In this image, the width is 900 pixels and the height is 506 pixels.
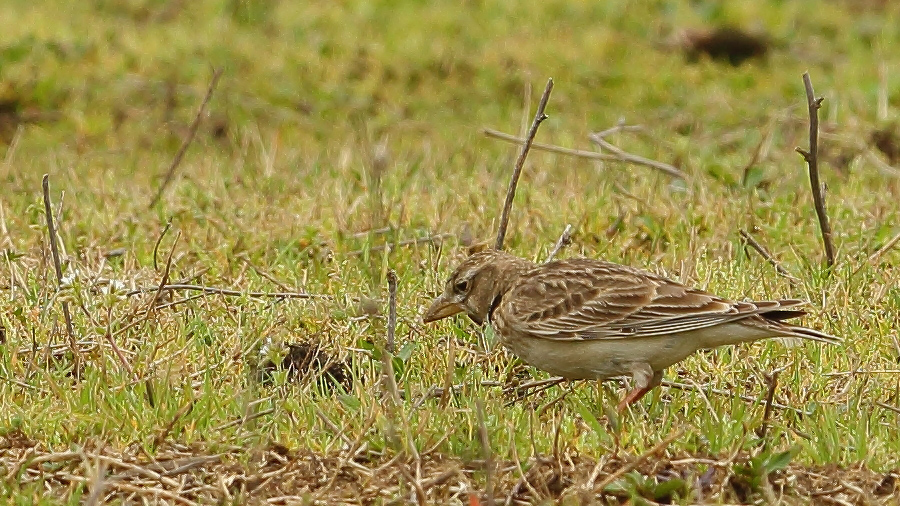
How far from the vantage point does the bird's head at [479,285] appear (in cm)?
563

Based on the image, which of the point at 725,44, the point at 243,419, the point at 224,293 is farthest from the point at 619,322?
the point at 725,44

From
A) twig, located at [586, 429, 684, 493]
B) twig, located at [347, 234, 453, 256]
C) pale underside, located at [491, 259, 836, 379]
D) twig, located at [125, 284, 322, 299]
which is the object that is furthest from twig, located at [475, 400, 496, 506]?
twig, located at [347, 234, 453, 256]

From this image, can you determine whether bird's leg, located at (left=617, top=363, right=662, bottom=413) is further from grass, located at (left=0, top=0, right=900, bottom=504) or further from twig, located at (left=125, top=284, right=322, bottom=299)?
twig, located at (left=125, top=284, right=322, bottom=299)

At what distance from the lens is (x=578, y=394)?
5418mm

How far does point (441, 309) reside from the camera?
577 centimetres

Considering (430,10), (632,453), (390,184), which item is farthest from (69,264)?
(430,10)

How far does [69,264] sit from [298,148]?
403 cm

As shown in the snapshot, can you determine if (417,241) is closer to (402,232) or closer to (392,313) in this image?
(402,232)

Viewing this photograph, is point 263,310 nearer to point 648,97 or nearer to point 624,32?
point 648,97

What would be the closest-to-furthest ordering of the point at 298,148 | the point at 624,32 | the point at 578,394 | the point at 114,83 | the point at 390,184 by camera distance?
the point at 578,394, the point at 390,184, the point at 298,148, the point at 114,83, the point at 624,32

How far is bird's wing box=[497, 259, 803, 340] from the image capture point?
5.00m

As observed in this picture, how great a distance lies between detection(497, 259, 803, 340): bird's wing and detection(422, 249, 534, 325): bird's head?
0.40 ft

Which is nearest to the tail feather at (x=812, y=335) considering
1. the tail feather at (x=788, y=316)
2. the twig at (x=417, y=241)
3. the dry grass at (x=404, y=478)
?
the tail feather at (x=788, y=316)

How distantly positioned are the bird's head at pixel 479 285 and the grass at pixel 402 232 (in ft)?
0.62
